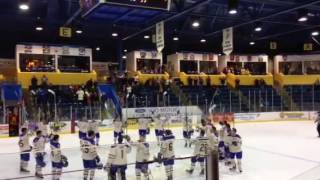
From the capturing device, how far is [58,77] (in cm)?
2472

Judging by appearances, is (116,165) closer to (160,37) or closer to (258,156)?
(258,156)

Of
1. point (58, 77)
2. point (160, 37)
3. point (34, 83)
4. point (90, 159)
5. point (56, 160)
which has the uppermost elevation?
point (160, 37)

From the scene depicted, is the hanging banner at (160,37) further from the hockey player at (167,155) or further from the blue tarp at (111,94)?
the hockey player at (167,155)

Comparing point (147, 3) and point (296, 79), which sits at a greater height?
point (147, 3)

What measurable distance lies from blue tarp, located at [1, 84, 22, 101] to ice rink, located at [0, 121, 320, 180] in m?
3.32

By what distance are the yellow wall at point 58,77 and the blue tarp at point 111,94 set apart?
2.89m

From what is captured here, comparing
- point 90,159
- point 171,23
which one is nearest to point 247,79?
point 171,23

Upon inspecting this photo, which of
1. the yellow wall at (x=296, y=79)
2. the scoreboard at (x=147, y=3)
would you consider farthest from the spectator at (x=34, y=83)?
the yellow wall at (x=296, y=79)

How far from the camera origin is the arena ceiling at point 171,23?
17.0 meters

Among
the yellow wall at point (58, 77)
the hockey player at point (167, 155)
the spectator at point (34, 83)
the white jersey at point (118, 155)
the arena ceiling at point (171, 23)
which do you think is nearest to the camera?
the hockey player at point (167, 155)

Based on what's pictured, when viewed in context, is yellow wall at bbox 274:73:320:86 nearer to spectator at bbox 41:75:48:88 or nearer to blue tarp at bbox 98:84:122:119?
blue tarp at bbox 98:84:122:119

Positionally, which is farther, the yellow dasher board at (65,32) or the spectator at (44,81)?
the spectator at (44,81)

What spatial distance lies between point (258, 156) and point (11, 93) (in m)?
13.3

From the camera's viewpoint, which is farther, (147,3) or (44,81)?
(44,81)
